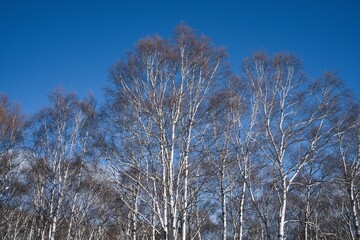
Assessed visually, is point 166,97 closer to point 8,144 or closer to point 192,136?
point 192,136

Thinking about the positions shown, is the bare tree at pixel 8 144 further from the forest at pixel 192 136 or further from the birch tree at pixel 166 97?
the birch tree at pixel 166 97

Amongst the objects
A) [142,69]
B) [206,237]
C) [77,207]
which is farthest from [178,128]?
[206,237]

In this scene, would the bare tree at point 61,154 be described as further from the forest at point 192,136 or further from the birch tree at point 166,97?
the birch tree at point 166,97

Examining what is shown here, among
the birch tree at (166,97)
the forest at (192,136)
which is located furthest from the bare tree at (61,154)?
the birch tree at (166,97)

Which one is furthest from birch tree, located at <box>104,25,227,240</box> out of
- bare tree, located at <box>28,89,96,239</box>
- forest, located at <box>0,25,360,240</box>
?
bare tree, located at <box>28,89,96,239</box>

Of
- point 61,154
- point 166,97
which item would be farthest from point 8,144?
point 166,97

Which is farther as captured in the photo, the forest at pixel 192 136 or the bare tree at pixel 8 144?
the bare tree at pixel 8 144

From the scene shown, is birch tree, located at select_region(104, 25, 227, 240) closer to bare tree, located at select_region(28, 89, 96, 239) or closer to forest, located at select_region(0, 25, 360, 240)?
forest, located at select_region(0, 25, 360, 240)

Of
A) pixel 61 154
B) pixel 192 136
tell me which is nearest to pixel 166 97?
pixel 192 136

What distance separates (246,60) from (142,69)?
4.43 metres

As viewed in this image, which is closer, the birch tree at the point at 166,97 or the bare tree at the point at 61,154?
the birch tree at the point at 166,97

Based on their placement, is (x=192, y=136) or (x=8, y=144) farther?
(x=8, y=144)

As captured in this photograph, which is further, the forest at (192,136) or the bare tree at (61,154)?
the bare tree at (61,154)

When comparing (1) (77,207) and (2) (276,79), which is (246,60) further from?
(1) (77,207)
